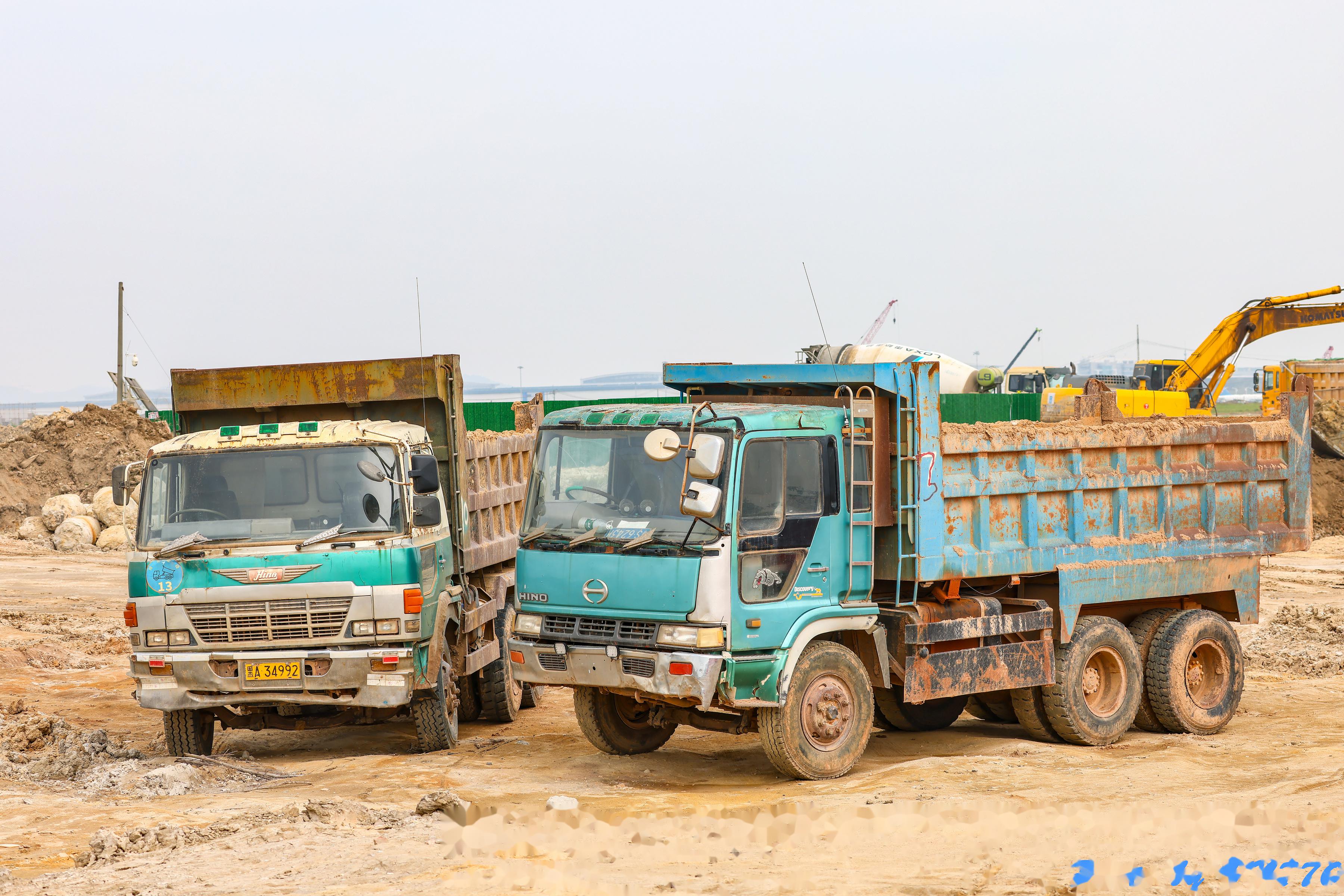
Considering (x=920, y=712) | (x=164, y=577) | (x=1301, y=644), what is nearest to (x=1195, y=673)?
(x=920, y=712)

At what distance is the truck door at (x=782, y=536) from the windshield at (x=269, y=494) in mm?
2731

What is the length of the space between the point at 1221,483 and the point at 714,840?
5793 millimetres

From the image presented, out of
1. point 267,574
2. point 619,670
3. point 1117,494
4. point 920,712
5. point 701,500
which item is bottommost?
point 920,712

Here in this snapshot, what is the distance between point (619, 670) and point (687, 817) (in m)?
1.19

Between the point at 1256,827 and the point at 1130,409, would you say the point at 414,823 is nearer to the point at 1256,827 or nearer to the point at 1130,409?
the point at 1256,827

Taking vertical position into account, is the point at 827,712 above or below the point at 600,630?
below

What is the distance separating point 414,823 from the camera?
735 cm

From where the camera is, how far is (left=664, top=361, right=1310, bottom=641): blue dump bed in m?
8.70

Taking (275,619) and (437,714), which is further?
(437,714)

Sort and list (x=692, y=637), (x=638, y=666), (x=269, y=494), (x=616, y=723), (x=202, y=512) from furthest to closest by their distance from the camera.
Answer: (x=616, y=723)
(x=269, y=494)
(x=202, y=512)
(x=638, y=666)
(x=692, y=637)

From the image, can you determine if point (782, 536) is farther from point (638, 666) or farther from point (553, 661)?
point (553, 661)

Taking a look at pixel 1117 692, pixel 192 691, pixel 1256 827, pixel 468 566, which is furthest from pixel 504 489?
pixel 1256 827

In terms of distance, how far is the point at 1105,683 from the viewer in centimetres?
1021

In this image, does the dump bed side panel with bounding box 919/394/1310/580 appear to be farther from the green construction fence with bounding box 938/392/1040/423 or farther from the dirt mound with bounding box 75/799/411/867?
the green construction fence with bounding box 938/392/1040/423
